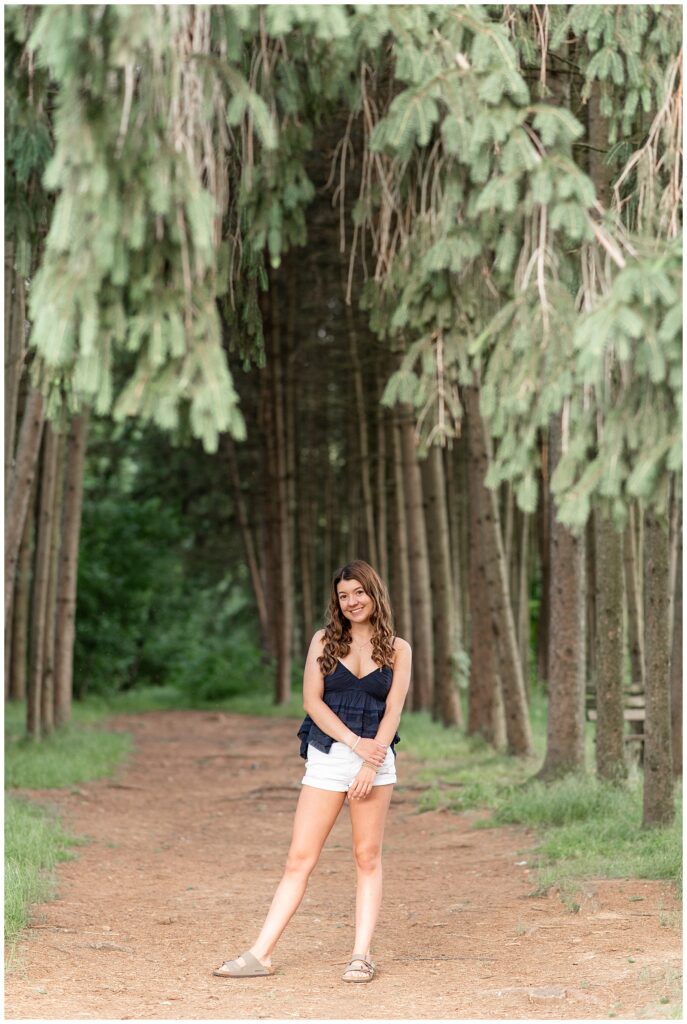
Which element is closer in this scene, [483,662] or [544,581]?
[483,662]

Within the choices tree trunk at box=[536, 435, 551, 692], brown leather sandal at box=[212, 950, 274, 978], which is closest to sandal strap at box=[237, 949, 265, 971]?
brown leather sandal at box=[212, 950, 274, 978]

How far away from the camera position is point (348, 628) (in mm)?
6387

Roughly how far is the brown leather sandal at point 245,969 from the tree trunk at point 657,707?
3713 mm

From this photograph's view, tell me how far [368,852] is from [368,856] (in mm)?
21

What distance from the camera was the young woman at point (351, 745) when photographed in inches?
243

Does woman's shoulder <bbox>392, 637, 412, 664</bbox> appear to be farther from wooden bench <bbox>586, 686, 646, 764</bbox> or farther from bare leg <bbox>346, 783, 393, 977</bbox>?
wooden bench <bbox>586, 686, 646, 764</bbox>

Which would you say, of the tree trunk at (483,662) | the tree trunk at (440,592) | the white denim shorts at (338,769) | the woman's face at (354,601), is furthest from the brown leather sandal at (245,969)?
the tree trunk at (440,592)

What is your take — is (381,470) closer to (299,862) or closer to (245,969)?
(299,862)

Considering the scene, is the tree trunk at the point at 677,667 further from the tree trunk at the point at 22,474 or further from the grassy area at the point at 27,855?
the tree trunk at the point at 22,474

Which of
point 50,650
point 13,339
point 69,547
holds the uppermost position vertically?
point 13,339

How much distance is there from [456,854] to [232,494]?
18.0m

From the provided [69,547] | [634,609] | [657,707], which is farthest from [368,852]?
[69,547]

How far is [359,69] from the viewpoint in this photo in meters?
5.84

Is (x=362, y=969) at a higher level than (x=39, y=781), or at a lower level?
higher
